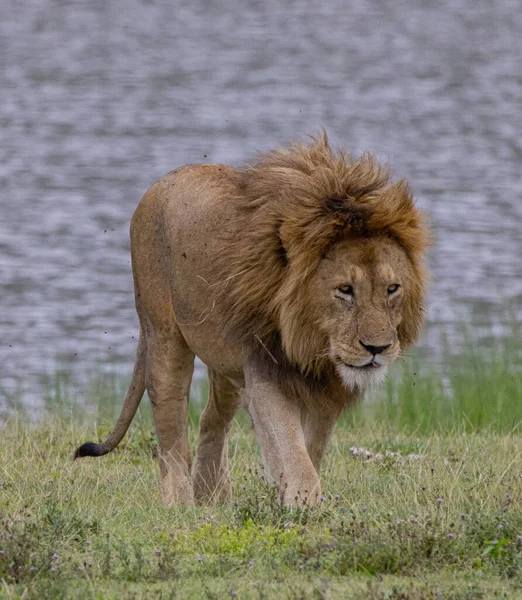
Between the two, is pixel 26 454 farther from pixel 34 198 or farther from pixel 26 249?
pixel 34 198

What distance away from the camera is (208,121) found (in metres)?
20.7

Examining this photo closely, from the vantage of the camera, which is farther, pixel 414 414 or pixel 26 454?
pixel 414 414

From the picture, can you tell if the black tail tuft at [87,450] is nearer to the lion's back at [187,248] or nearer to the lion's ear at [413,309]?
the lion's back at [187,248]

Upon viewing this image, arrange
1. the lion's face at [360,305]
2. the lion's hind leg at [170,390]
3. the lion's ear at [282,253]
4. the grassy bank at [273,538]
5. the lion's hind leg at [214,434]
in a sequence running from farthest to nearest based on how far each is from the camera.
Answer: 1. the lion's hind leg at [214,434]
2. the lion's hind leg at [170,390]
3. the lion's ear at [282,253]
4. the lion's face at [360,305]
5. the grassy bank at [273,538]

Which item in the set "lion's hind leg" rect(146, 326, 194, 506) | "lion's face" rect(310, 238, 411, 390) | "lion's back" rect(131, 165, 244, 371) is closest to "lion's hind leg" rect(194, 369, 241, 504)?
"lion's hind leg" rect(146, 326, 194, 506)

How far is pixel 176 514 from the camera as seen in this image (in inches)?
209

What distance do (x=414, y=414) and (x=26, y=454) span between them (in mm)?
2865

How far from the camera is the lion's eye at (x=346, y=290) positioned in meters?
5.28

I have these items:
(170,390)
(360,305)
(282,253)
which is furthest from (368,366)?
(170,390)

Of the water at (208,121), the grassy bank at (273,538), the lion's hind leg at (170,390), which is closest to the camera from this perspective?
the grassy bank at (273,538)

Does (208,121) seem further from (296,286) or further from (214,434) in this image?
(296,286)

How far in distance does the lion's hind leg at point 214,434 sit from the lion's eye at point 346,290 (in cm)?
141

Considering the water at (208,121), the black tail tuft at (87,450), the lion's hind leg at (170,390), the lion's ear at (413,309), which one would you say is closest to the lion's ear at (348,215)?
the lion's ear at (413,309)

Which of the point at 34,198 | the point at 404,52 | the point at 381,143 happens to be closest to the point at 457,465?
the point at 34,198
